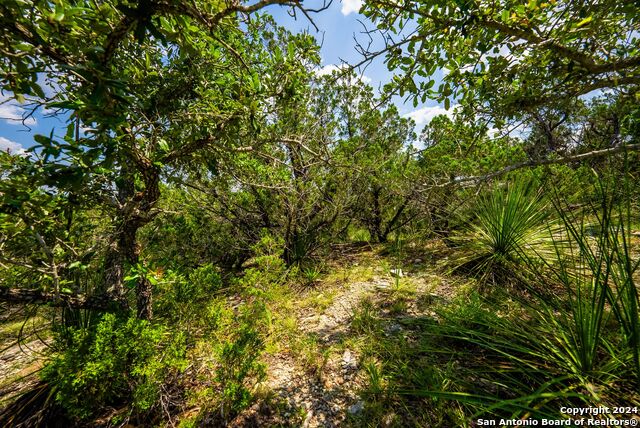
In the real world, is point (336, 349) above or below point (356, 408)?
above

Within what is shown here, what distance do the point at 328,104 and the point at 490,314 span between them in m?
4.67

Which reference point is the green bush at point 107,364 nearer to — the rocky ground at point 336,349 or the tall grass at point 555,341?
the rocky ground at point 336,349

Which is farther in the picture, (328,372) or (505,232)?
(505,232)

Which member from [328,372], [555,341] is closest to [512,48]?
[555,341]

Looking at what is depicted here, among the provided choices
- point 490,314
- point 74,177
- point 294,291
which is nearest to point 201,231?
point 294,291

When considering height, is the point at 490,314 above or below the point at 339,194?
below

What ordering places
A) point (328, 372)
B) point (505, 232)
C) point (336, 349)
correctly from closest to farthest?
point (328, 372) → point (336, 349) → point (505, 232)

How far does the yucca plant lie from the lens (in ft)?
10.4

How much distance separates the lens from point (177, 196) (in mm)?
3383

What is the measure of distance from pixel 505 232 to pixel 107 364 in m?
4.52

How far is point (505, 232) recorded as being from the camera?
3.36 metres

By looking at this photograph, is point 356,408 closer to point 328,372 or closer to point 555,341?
point 328,372

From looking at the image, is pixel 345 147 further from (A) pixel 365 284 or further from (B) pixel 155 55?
(B) pixel 155 55

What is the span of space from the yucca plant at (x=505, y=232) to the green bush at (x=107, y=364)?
362 centimetres
